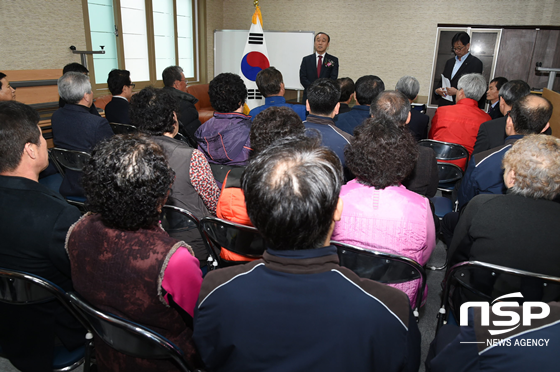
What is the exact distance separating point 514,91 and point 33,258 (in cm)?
344

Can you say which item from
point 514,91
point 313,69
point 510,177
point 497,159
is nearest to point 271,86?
point 497,159

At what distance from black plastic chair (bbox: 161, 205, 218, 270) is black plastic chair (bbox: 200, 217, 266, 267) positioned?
0.09 m

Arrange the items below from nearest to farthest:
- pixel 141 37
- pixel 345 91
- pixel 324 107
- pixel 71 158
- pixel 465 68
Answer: pixel 71 158, pixel 324 107, pixel 345 91, pixel 465 68, pixel 141 37

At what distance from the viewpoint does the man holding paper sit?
4.71m

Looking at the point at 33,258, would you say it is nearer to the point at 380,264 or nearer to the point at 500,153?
the point at 380,264

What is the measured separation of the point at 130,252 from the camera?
3.23ft

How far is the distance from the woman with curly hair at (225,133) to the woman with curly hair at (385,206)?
3.38 ft

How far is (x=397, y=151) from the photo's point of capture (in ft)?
4.85

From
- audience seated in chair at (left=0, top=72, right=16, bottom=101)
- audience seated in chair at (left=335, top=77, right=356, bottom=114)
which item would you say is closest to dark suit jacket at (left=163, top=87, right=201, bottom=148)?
audience seated in chair at (left=0, top=72, right=16, bottom=101)

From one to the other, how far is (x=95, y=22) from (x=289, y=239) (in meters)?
5.46

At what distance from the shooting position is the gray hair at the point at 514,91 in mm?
2932

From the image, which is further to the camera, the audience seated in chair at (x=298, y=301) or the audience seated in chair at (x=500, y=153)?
the audience seated in chair at (x=500, y=153)

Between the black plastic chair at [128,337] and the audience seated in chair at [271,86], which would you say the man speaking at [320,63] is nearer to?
the audience seated in chair at [271,86]

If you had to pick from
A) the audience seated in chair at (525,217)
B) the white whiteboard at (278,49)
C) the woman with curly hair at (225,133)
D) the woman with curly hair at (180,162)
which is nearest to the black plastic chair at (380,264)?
the audience seated in chair at (525,217)
